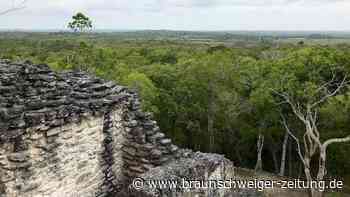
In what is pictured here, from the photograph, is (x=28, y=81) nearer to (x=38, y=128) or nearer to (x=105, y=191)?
(x=38, y=128)

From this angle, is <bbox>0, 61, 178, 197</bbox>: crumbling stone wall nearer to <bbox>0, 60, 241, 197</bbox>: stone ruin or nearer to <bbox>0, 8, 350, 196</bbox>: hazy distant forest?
<bbox>0, 60, 241, 197</bbox>: stone ruin

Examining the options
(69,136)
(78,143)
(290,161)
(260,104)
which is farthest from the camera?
(290,161)

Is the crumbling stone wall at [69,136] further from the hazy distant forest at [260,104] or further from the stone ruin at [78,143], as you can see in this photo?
the hazy distant forest at [260,104]

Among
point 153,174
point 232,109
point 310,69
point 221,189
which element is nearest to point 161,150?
point 153,174

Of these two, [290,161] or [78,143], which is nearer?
[78,143]

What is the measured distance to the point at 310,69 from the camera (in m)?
14.8

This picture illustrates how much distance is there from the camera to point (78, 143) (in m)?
6.71

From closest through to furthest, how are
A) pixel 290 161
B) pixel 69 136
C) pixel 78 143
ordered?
pixel 69 136
pixel 78 143
pixel 290 161

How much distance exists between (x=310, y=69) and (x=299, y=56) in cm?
71

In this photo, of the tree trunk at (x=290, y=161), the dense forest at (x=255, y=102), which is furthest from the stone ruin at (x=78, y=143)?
the tree trunk at (x=290, y=161)

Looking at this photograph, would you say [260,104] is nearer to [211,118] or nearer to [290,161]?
[211,118]

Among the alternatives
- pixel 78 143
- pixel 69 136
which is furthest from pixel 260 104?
pixel 69 136

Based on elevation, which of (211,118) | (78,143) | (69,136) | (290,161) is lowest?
(290,161)

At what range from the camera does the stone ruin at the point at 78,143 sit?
5773 mm
